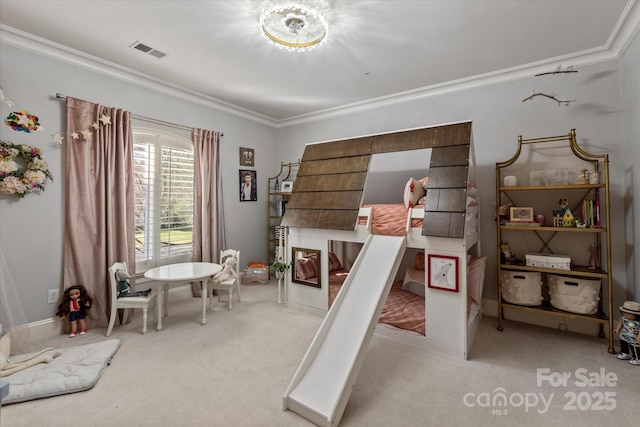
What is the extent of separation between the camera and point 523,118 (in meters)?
3.40

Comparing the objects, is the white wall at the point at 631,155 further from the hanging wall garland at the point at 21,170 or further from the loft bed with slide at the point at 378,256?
the hanging wall garland at the point at 21,170

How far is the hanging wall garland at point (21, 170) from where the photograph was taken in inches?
→ 105

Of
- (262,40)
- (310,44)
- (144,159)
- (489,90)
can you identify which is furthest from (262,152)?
(489,90)

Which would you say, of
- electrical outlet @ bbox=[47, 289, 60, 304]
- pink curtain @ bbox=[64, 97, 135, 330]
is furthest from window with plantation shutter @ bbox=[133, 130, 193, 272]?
electrical outlet @ bbox=[47, 289, 60, 304]

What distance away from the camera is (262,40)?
112 inches

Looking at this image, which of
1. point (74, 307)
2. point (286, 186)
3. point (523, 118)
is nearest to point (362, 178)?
point (523, 118)

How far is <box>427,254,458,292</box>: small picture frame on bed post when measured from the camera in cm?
265

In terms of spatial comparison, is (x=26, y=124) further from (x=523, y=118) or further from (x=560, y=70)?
(x=560, y=70)

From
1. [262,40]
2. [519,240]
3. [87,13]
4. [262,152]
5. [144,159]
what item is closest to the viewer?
[87,13]

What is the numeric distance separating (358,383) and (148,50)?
3641 millimetres

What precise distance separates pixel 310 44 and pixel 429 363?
289cm

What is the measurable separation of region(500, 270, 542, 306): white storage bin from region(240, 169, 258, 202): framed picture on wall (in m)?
3.79

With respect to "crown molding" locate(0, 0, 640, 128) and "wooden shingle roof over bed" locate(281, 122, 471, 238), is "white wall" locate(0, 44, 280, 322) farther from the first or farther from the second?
"wooden shingle roof over bed" locate(281, 122, 471, 238)

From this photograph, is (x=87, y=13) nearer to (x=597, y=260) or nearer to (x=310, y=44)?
(x=310, y=44)
